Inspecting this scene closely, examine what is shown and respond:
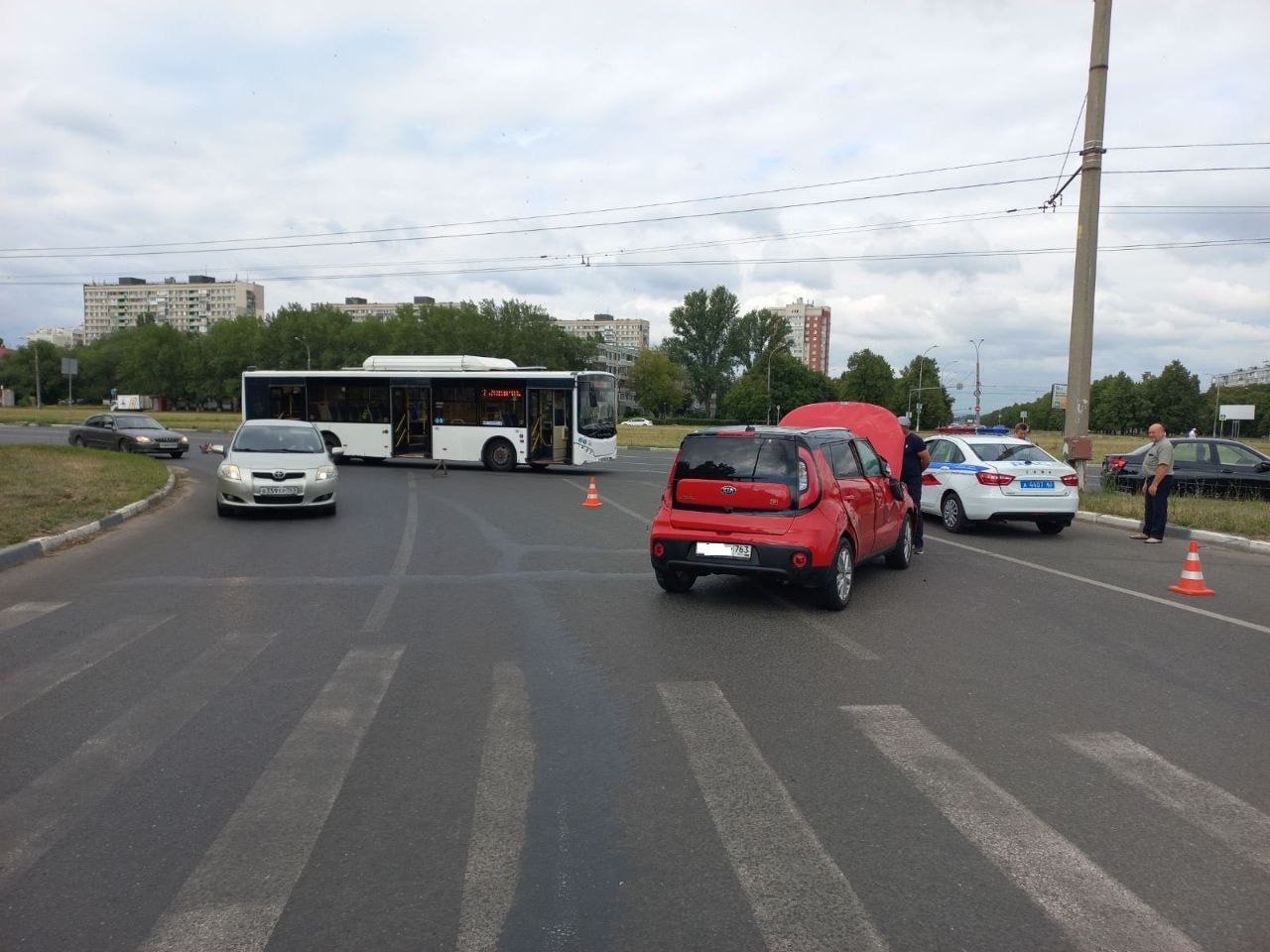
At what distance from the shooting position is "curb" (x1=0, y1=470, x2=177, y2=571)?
10.8 meters

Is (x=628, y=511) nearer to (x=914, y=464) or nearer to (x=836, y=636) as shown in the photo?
(x=914, y=464)

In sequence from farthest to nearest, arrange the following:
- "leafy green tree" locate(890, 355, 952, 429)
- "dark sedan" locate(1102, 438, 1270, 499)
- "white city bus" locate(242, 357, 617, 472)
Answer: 1. "leafy green tree" locate(890, 355, 952, 429)
2. "white city bus" locate(242, 357, 617, 472)
3. "dark sedan" locate(1102, 438, 1270, 499)

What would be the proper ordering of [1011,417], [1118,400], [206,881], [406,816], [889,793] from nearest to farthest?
1. [206,881]
2. [406,816]
3. [889,793]
4. [1118,400]
5. [1011,417]

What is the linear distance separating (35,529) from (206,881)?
1100 centimetres

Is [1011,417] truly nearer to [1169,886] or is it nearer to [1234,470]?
[1234,470]

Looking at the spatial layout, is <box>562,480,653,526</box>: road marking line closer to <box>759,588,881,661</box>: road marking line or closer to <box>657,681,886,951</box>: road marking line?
<box>759,588,881,661</box>: road marking line

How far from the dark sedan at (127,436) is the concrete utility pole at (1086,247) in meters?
27.5

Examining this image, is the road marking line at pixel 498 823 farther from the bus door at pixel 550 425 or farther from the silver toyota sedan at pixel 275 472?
the bus door at pixel 550 425

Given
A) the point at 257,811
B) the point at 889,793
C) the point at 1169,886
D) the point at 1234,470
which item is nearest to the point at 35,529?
the point at 257,811

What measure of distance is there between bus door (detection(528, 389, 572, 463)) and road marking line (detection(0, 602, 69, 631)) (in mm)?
18592

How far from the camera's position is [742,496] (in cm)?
851

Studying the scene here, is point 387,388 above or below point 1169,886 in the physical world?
above

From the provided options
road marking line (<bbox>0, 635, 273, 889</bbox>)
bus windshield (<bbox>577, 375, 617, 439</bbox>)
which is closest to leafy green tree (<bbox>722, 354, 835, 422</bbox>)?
bus windshield (<bbox>577, 375, 617, 439</bbox>)

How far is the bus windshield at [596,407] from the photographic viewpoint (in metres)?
26.5
